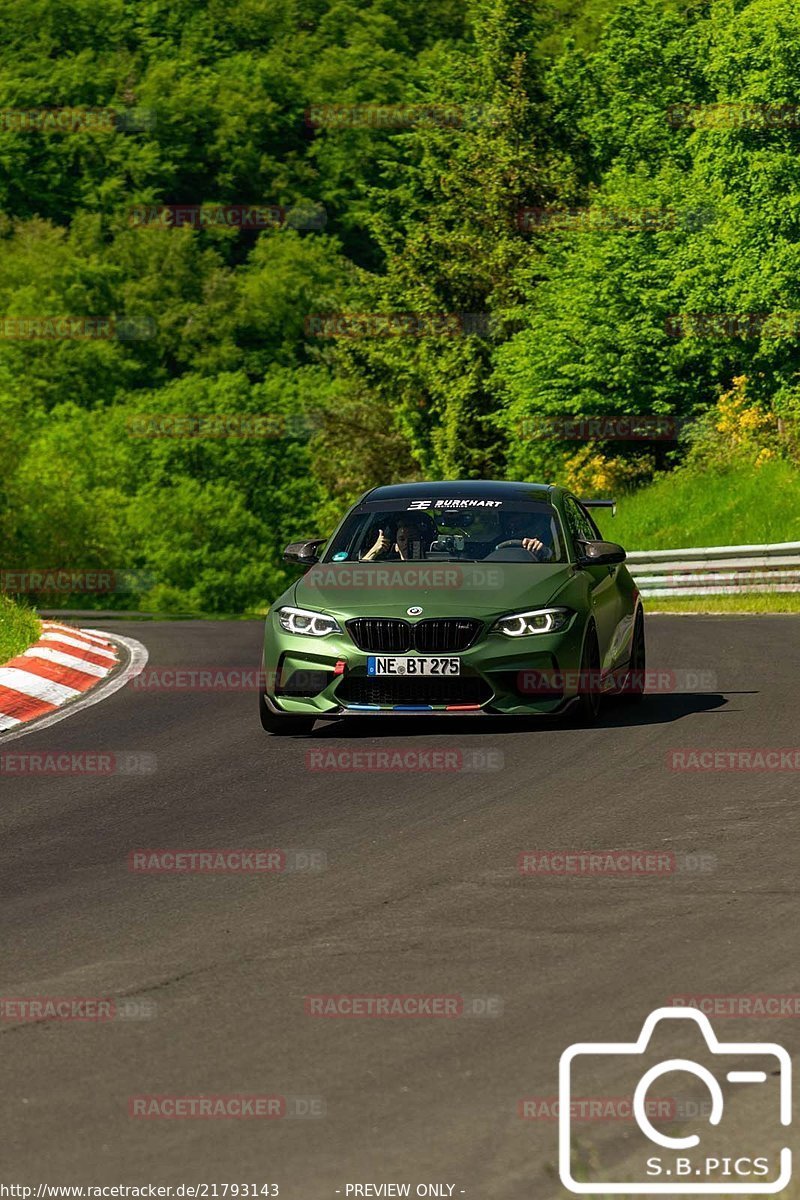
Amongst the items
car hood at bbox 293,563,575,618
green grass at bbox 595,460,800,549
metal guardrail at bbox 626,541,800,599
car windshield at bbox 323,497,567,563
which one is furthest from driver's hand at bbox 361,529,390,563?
green grass at bbox 595,460,800,549

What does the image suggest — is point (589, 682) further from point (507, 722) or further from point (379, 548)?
point (379, 548)

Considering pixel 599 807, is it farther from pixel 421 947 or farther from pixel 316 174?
pixel 316 174

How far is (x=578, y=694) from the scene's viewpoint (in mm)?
12945

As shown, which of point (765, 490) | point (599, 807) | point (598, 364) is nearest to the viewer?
point (599, 807)

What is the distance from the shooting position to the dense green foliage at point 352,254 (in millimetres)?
45062

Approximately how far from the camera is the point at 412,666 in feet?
41.6

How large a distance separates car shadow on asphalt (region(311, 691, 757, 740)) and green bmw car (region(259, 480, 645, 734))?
0.66ft

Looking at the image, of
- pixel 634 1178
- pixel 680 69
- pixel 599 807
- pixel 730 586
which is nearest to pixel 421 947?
pixel 634 1178

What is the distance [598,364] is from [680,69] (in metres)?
21.9

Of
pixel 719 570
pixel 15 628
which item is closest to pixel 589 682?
pixel 15 628

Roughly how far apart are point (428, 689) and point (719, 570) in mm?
17556

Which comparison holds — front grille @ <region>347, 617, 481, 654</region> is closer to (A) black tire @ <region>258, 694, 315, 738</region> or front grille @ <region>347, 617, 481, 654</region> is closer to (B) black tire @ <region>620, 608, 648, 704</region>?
(A) black tire @ <region>258, 694, 315, 738</region>

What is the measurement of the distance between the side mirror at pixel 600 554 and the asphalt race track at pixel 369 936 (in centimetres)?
118

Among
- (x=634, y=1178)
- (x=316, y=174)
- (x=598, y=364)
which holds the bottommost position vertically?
(x=316, y=174)
